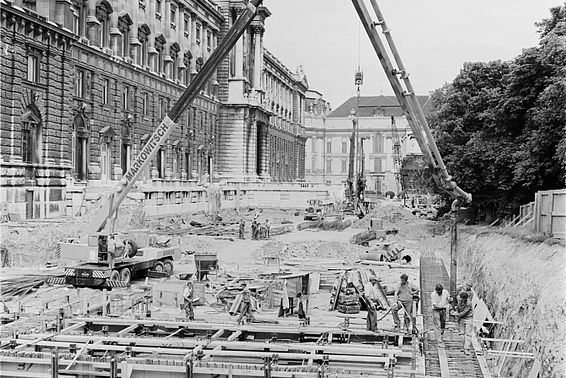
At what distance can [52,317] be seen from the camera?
19.2 metres

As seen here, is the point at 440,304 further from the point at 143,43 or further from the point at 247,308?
the point at 143,43

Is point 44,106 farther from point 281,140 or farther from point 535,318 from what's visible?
point 281,140

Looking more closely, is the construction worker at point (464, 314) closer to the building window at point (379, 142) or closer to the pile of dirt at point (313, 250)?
the pile of dirt at point (313, 250)

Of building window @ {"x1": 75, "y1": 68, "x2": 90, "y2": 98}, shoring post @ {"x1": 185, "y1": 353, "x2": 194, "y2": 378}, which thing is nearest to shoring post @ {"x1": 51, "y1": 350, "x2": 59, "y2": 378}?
shoring post @ {"x1": 185, "y1": 353, "x2": 194, "y2": 378}

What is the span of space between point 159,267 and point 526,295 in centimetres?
1365

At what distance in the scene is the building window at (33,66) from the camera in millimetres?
37344

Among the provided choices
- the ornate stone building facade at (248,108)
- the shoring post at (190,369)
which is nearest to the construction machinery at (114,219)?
the shoring post at (190,369)

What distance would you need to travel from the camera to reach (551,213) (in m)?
25.5

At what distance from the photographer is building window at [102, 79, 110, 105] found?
50.2 meters

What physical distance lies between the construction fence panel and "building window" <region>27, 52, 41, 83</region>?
25876 millimetres

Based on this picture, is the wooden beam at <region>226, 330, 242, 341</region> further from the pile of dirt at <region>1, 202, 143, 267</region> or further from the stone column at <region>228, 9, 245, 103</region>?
the stone column at <region>228, 9, 245, 103</region>

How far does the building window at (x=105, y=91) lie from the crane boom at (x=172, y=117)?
28.4 m

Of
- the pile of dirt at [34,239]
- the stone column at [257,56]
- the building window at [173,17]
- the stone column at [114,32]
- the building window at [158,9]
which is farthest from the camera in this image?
the stone column at [257,56]

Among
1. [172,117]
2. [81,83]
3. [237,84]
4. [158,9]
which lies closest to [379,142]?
[237,84]
